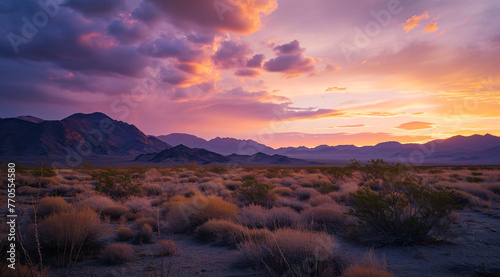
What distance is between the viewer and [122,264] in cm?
518

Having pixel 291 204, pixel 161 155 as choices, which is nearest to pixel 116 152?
pixel 161 155

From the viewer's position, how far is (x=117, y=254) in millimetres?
5191

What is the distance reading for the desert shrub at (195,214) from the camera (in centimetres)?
813

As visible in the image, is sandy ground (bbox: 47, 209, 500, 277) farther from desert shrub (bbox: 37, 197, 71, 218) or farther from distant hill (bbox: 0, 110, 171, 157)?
distant hill (bbox: 0, 110, 171, 157)

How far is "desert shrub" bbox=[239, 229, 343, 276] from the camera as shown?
14.4 ft

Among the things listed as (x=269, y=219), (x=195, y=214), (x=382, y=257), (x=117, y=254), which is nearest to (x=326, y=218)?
(x=269, y=219)

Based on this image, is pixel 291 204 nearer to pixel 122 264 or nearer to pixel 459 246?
pixel 459 246

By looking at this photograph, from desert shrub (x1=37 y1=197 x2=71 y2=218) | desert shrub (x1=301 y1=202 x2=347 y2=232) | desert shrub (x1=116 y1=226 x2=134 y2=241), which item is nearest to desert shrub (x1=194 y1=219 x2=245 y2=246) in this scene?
desert shrub (x1=116 y1=226 x2=134 y2=241)

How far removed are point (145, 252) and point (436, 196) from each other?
276 inches

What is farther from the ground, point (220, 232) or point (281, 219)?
point (281, 219)

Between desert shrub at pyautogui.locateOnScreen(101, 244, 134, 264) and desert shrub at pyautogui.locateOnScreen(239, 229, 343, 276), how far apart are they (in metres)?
2.49

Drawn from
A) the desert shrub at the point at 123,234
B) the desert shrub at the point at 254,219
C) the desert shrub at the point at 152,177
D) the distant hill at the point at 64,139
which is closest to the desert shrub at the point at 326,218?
the desert shrub at the point at 254,219

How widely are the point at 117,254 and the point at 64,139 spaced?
5409 inches

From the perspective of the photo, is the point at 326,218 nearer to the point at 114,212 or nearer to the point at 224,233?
the point at 224,233
